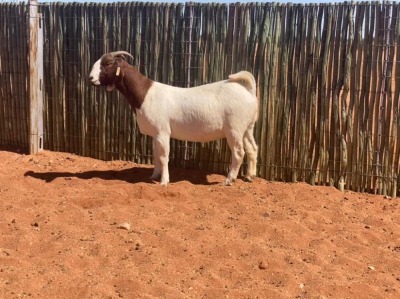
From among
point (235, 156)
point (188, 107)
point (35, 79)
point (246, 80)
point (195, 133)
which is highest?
point (246, 80)

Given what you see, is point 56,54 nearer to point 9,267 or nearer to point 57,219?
point 57,219

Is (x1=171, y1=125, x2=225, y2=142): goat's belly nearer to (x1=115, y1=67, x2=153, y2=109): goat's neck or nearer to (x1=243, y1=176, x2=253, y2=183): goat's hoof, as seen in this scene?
(x1=115, y1=67, x2=153, y2=109): goat's neck

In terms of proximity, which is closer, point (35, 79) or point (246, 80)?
point (246, 80)

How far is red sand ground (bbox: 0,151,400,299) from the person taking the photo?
169 inches

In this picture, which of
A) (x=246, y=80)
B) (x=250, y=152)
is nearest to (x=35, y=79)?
(x=246, y=80)

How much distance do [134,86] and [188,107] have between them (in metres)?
0.79

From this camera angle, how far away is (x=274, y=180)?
7.80m

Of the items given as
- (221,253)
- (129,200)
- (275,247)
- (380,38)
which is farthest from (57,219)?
(380,38)

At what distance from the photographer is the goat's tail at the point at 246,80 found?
7.16 metres

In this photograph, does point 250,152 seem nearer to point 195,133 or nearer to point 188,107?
point 195,133

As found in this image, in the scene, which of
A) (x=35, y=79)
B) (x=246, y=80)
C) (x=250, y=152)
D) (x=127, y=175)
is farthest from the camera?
(x=35, y=79)

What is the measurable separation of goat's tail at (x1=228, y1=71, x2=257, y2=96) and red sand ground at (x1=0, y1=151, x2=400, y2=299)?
1.32m

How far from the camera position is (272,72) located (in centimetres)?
756

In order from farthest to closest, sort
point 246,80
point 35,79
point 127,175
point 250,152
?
1. point 35,79
2. point 127,175
3. point 250,152
4. point 246,80
